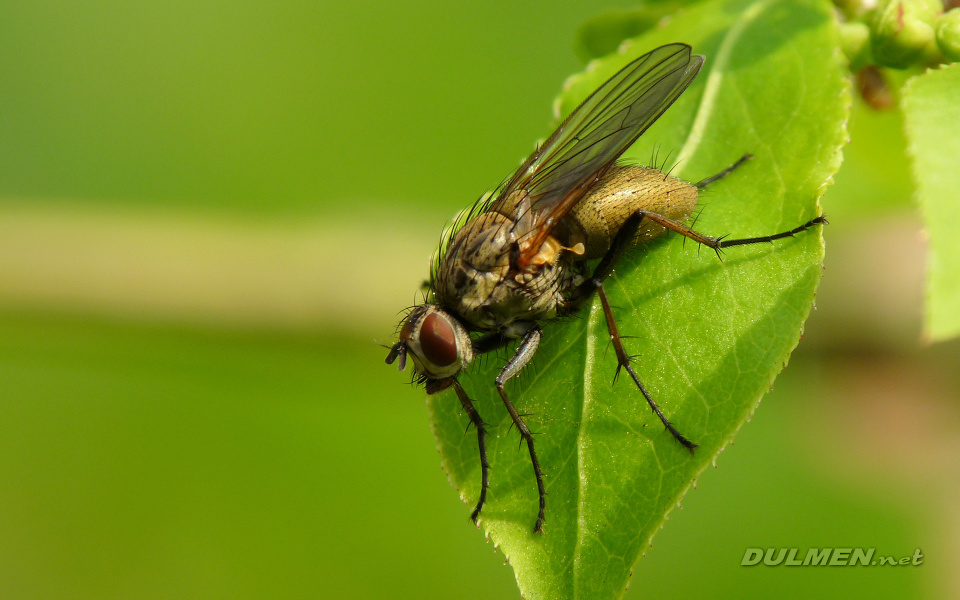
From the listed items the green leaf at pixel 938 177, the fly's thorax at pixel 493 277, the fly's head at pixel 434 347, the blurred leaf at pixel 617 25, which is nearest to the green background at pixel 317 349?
the fly's head at pixel 434 347

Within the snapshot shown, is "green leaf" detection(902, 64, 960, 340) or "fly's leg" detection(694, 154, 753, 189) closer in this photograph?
"green leaf" detection(902, 64, 960, 340)

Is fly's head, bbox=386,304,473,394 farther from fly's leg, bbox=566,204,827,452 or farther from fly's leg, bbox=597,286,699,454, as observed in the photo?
fly's leg, bbox=597,286,699,454

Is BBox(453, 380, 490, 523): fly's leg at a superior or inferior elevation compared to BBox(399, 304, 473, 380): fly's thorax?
inferior

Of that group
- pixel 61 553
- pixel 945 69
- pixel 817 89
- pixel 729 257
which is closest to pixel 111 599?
pixel 61 553

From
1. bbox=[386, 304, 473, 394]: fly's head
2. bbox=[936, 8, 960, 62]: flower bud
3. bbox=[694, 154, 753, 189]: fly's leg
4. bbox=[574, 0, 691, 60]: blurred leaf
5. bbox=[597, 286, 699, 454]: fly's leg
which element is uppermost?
bbox=[574, 0, 691, 60]: blurred leaf

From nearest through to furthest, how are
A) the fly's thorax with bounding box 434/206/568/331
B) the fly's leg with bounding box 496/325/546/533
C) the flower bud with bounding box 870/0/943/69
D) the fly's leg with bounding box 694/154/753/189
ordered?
the flower bud with bounding box 870/0/943/69 < the fly's leg with bounding box 694/154/753/189 < the fly's leg with bounding box 496/325/546/533 < the fly's thorax with bounding box 434/206/568/331

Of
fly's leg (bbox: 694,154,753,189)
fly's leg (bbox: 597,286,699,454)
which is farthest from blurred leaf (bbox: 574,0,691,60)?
fly's leg (bbox: 597,286,699,454)

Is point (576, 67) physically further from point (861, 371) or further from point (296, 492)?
point (296, 492)

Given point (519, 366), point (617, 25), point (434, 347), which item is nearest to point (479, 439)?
point (519, 366)

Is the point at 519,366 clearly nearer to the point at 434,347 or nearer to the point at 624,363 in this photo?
the point at 434,347
